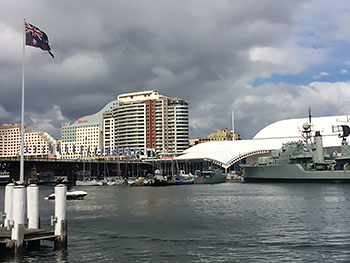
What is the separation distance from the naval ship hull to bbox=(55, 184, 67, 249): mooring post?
10845 cm

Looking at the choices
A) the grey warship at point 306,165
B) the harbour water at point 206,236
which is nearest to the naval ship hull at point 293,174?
the grey warship at point 306,165

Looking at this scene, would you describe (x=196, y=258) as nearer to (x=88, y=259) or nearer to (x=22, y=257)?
(x=88, y=259)

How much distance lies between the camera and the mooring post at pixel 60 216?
29969 millimetres

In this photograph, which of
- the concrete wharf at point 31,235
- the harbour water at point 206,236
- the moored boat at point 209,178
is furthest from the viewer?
the moored boat at point 209,178

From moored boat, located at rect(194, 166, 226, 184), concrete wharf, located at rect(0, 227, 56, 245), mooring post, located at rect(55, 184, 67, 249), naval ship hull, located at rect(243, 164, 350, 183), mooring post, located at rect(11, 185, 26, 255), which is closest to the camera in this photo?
mooring post, located at rect(11, 185, 26, 255)

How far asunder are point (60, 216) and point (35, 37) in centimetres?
1741

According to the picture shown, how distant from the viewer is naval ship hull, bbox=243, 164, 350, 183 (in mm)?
122381

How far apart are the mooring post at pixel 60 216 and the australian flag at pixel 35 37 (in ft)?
48.3

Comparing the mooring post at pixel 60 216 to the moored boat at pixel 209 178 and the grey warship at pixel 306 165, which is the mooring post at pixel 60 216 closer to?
the grey warship at pixel 306 165

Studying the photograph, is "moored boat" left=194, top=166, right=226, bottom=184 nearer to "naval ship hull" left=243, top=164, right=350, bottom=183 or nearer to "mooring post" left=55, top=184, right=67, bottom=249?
"naval ship hull" left=243, top=164, right=350, bottom=183

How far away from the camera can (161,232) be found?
40.1 m

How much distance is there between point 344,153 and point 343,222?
9562cm

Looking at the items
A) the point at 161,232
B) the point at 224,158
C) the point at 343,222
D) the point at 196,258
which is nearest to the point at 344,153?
the point at 224,158

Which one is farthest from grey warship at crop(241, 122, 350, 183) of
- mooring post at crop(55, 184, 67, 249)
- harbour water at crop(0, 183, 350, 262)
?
mooring post at crop(55, 184, 67, 249)
